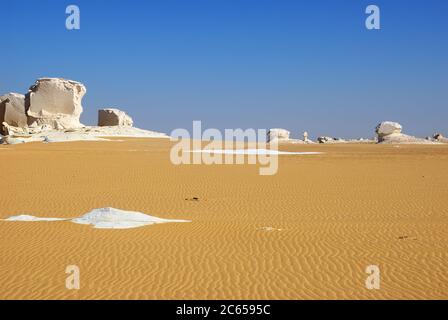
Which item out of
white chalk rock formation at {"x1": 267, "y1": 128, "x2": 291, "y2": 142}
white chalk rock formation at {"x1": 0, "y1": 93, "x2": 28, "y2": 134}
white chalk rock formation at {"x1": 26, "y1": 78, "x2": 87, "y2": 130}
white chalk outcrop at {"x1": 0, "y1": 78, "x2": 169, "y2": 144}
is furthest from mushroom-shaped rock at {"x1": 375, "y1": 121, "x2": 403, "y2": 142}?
white chalk rock formation at {"x1": 0, "y1": 93, "x2": 28, "y2": 134}

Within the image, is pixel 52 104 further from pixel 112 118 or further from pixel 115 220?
pixel 115 220

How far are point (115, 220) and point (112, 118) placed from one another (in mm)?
57859

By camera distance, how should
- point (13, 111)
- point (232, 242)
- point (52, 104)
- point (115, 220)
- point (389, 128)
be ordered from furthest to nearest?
1. point (389, 128)
2. point (13, 111)
3. point (52, 104)
4. point (115, 220)
5. point (232, 242)

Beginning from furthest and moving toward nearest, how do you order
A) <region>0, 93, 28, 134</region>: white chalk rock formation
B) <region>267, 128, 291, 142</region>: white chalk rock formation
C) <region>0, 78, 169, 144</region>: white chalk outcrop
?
<region>267, 128, 291, 142</region>: white chalk rock formation, <region>0, 93, 28, 134</region>: white chalk rock formation, <region>0, 78, 169, 144</region>: white chalk outcrop

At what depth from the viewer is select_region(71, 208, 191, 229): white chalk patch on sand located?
11578 millimetres

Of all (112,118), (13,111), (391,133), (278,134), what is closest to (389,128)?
(391,133)

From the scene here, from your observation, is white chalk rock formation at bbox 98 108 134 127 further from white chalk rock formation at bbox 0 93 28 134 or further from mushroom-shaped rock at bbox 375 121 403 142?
mushroom-shaped rock at bbox 375 121 403 142

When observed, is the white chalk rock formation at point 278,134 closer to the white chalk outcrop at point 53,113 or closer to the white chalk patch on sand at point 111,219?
the white chalk outcrop at point 53,113

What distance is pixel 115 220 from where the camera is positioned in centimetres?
1195

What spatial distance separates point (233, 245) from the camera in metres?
9.98

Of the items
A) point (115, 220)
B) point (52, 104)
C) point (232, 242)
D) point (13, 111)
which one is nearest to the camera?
point (232, 242)

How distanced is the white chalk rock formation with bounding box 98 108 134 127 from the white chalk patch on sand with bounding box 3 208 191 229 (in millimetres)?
55221

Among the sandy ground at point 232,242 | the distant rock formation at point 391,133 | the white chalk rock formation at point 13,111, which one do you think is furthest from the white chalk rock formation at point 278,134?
the sandy ground at point 232,242
